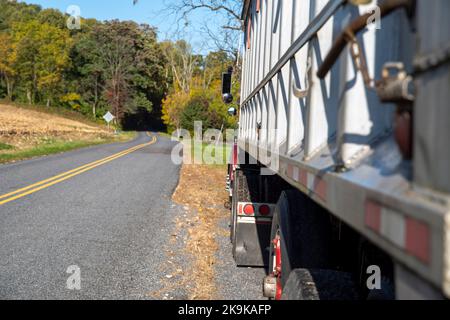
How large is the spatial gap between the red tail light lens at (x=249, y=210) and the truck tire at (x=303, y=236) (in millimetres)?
2034

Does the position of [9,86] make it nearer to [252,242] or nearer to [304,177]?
[252,242]

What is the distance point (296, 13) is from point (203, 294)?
2.87m

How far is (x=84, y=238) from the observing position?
6.50m

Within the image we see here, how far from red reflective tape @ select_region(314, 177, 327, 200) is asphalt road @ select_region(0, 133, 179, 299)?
2971mm

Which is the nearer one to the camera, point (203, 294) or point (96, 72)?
point (203, 294)

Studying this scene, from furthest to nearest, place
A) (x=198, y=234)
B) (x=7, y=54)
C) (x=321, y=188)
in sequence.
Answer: (x=7, y=54) → (x=198, y=234) → (x=321, y=188)

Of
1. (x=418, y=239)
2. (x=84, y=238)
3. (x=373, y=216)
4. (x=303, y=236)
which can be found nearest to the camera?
(x=418, y=239)

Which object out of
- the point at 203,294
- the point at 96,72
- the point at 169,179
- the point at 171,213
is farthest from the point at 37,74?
the point at 203,294

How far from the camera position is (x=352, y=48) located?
1530 mm

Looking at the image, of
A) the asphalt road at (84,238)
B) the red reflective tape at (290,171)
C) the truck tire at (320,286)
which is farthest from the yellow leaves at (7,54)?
the truck tire at (320,286)

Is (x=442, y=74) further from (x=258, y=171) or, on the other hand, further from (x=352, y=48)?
(x=258, y=171)

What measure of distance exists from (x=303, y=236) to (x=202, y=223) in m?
4.95

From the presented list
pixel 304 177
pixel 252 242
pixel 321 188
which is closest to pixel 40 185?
pixel 252 242

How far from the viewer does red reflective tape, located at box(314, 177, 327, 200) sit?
5.99ft
